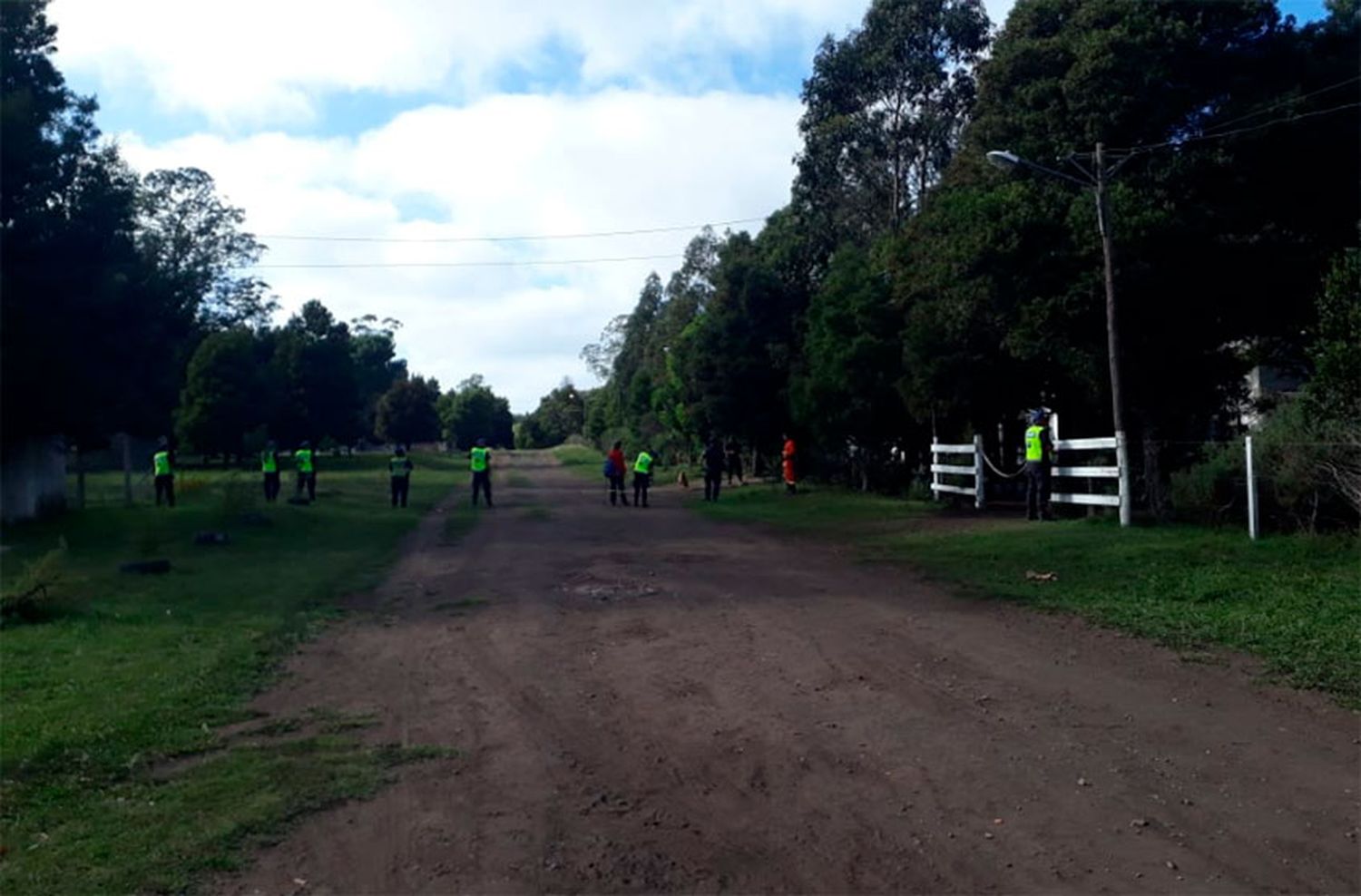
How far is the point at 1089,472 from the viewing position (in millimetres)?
21172

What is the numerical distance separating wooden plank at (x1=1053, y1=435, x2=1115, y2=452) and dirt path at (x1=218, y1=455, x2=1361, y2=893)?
26.3 feet

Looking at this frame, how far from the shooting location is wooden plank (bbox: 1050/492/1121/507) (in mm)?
20469

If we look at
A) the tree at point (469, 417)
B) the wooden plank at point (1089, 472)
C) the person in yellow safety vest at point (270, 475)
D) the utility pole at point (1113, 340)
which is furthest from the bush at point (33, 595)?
the tree at point (469, 417)

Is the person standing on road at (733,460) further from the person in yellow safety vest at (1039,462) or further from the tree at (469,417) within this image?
the tree at (469,417)

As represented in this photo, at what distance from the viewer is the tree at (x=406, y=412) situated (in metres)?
95.9

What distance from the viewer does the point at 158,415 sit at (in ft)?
124

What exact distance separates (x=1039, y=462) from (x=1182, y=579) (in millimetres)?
8152

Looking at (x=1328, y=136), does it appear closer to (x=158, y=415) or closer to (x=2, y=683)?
(x=2, y=683)

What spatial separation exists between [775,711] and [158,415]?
33.5 meters

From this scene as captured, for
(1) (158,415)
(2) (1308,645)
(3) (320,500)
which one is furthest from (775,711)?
(1) (158,415)

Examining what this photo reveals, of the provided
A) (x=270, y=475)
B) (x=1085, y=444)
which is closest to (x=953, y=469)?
(x=1085, y=444)

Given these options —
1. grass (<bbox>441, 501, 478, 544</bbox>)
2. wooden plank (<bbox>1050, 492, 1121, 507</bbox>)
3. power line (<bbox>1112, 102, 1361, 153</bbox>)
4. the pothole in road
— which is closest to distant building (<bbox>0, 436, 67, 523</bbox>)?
grass (<bbox>441, 501, 478, 544</bbox>)

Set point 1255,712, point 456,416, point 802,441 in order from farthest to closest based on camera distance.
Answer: point 456,416 → point 802,441 → point 1255,712

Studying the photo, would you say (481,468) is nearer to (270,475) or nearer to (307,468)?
(307,468)
